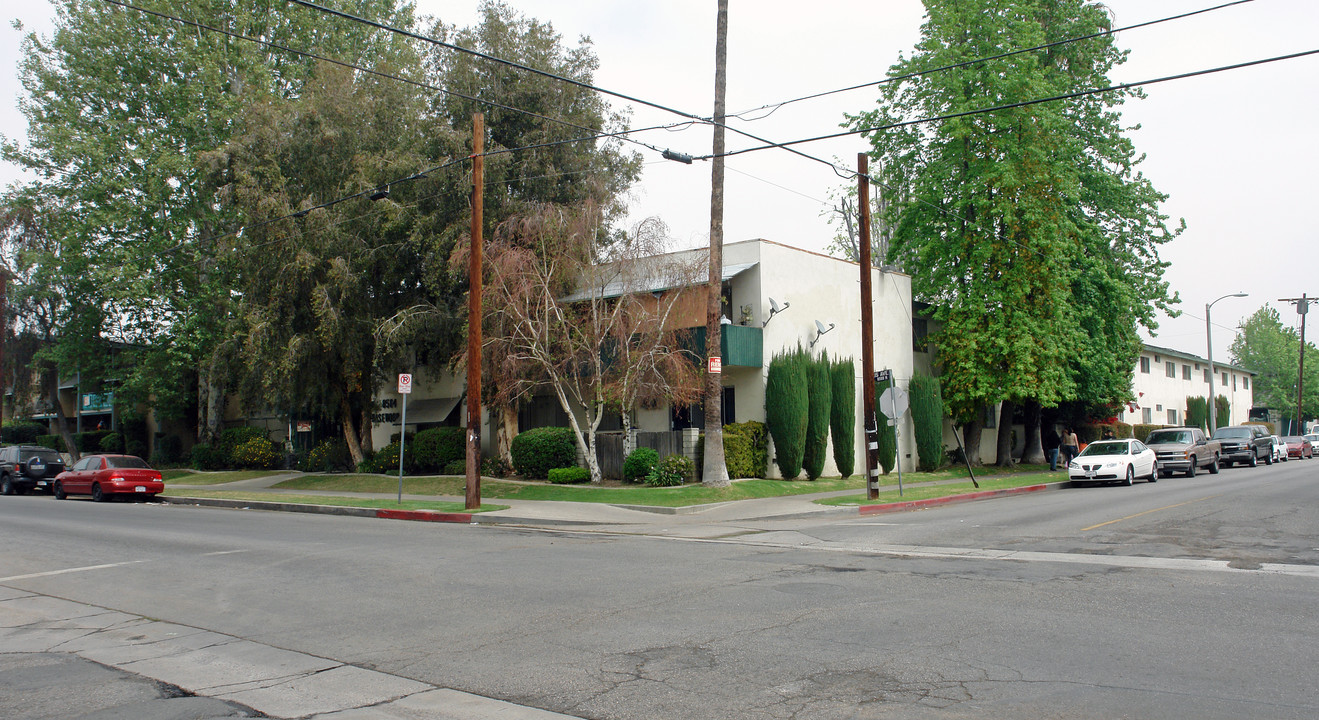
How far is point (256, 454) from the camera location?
37.5 meters

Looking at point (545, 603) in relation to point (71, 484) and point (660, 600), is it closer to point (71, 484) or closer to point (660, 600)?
point (660, 600)

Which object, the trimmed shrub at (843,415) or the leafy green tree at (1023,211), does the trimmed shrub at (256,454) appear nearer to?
the trimmed shrub at (843,415)

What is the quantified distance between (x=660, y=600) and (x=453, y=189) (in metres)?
20.5

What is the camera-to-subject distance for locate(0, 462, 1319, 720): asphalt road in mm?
5727

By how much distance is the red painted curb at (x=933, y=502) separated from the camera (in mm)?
20438

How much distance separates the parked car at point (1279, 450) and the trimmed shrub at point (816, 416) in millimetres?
30200

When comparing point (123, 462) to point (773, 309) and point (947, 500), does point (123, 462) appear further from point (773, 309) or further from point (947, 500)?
point (947, 500)

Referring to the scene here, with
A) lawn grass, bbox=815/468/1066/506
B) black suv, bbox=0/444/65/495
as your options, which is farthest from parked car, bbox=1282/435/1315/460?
black suv, bbox=0/444/65/495

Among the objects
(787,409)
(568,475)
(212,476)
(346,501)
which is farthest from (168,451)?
(787,409)

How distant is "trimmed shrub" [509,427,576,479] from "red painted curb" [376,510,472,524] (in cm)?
576

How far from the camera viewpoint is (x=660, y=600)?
8953 millimetres

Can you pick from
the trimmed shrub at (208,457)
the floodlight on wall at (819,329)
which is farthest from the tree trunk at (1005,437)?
the trimmed shrub at (208,457)

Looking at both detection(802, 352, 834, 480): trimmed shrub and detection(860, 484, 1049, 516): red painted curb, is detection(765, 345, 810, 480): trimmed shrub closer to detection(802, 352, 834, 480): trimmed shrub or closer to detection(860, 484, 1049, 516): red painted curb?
detection(802, 352, 834, 480): trimmed shrub

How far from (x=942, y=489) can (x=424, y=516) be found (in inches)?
559
